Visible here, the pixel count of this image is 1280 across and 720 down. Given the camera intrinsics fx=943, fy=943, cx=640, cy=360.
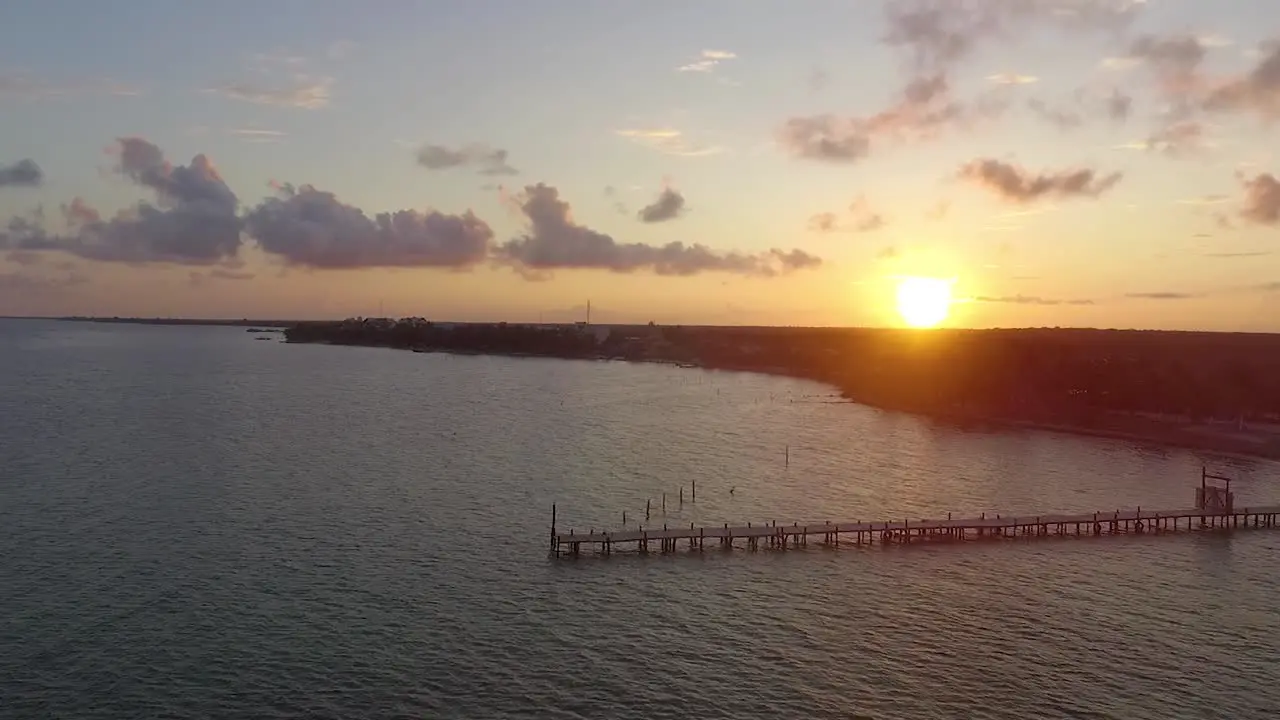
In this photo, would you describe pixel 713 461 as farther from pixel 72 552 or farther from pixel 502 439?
pixel 72 552

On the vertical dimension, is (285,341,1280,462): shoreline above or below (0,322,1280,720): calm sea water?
above

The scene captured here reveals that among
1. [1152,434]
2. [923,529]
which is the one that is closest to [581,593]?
[923,529]

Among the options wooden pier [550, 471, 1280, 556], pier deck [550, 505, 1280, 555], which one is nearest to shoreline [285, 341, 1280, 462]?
wooden pier [550, 471, 1280, 556]

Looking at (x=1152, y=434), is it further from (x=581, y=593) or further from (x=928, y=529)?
(x=581, y=593)

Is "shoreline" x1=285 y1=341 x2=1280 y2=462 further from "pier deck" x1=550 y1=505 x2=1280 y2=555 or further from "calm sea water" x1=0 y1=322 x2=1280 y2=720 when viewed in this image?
"pier deck" x1=550 y1=505 x2=1280 y2=555

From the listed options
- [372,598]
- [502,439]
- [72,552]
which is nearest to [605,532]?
[372,598]

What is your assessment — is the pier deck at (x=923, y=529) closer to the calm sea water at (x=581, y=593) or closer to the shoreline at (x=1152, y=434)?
the calm sea water at (x=581, y=593)

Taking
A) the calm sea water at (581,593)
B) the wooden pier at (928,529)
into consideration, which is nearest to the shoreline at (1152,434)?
the calm sea water at (581,593)
